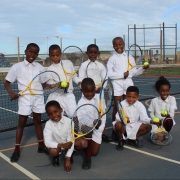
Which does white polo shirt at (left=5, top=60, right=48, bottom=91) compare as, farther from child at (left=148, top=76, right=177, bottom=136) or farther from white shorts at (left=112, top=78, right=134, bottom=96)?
child at (left=148, top=76, right=177, bottom=136)

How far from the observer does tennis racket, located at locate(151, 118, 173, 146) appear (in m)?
5.35

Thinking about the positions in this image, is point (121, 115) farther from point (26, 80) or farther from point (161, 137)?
point (26, 80)

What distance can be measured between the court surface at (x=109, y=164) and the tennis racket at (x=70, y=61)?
1.25 m

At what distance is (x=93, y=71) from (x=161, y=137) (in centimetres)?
172

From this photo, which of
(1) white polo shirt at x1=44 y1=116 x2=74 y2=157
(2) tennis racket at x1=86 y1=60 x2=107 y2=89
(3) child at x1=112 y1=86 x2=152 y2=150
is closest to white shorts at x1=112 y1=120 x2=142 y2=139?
(3) child at x1=112 y1=86 x2=152 y2=150

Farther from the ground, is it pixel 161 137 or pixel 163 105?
pixel 163 105

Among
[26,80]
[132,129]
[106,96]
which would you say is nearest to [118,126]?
[132,129]

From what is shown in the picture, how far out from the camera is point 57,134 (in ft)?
14.5

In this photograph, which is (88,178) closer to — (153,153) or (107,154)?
(107,154)

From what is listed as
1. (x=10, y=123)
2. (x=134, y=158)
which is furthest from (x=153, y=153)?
(x=10, y=123)

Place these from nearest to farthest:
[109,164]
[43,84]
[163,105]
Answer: [109,164]
[43,84]
[163,105]

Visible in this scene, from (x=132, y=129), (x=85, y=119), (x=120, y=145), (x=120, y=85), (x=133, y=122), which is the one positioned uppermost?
(x=120, y=85)

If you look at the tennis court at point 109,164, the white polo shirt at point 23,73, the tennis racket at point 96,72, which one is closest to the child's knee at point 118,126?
the tennis court at point 109,164

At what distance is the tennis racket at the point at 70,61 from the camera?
5113mm
